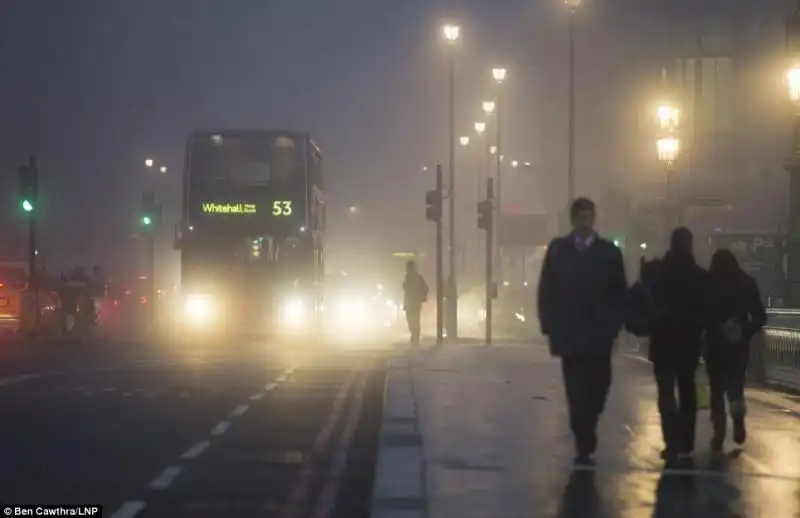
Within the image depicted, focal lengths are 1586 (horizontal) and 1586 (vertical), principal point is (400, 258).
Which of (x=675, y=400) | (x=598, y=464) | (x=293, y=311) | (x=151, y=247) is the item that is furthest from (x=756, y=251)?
(x=151, y=247)

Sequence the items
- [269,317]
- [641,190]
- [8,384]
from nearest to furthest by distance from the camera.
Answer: [8,384]
[269,317]
[641,190]

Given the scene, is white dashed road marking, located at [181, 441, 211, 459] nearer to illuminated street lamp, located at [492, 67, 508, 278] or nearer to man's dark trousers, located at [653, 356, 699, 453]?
man's dark trousers, located at [653, 356, 699, 453]

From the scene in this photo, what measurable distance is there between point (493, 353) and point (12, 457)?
21.0 m

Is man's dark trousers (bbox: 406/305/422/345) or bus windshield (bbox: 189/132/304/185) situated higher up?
bus windshield (bbox: 189/132/304/185)

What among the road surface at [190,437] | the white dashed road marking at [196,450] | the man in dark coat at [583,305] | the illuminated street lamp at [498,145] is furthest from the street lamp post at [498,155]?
the man in dark coat at [583,305]

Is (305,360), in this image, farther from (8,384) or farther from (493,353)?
(8,384)

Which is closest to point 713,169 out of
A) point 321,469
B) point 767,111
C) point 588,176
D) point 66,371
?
point 767,111

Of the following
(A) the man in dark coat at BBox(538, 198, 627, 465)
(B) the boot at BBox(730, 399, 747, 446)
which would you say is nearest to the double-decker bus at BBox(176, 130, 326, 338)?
(B) the boot at BBox(730, 399, 747, 446)

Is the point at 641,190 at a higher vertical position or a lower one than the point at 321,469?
higher

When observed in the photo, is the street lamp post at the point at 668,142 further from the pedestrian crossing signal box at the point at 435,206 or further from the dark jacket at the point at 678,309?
the dark jacket at the point at 678,309

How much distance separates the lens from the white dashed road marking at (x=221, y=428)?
16.7 m

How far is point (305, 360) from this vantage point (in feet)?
106

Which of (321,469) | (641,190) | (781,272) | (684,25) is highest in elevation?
(684,25)

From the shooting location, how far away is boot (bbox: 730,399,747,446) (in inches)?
572
